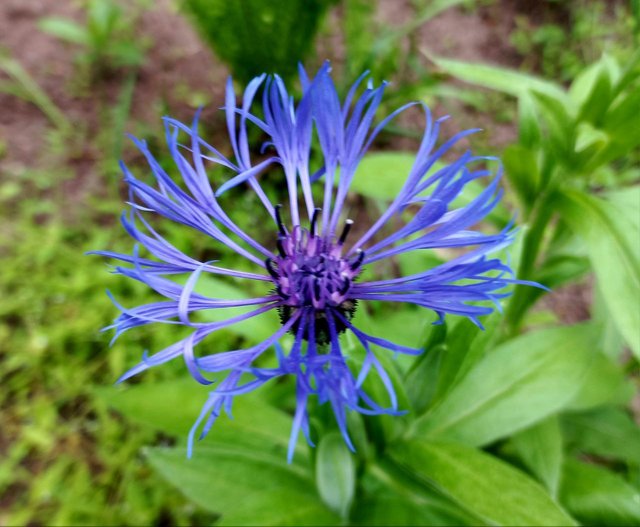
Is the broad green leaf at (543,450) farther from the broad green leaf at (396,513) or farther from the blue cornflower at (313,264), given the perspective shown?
the blue cornflower at (313,264)

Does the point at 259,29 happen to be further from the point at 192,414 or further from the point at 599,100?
the point at 192,414

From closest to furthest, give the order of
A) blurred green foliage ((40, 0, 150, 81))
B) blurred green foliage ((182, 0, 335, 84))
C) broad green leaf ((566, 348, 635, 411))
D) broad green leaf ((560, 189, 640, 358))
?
1. broad green leaf ((560, 189, 640, 358))
2. broad green leaf ((566, 348, 635, 411))
3. blurred green foliage ((182, 0, 335, 84))
4. blurred green foliage ((40, 0, 150, 81))

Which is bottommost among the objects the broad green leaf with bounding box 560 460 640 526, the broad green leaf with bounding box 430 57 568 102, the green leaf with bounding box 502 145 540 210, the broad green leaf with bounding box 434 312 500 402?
the broad green leaf with bounding box 560 460 640 526

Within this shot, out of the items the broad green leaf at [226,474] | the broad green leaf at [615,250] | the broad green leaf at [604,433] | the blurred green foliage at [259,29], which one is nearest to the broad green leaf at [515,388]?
the broad green leaf at [615,250]

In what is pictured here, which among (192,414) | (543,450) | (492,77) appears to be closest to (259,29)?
(492,77)

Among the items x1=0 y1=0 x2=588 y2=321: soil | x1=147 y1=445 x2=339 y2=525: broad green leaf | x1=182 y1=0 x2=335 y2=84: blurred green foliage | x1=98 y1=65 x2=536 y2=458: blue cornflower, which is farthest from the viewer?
x1=0 y1=0 x2=588 y2=321: soil

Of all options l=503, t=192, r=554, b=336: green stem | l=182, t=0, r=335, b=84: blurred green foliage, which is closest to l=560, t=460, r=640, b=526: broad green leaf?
l=503, t=192, r=554, b=336: green stem

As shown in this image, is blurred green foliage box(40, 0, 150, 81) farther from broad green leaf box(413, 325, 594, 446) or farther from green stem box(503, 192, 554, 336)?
broad green leaf box(413, 325, 594, 446)
